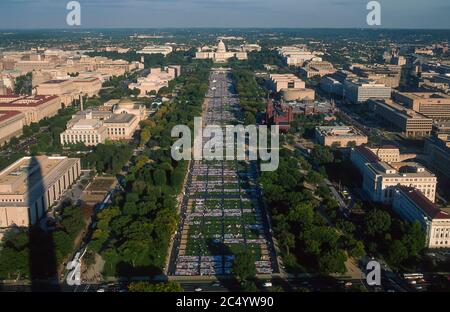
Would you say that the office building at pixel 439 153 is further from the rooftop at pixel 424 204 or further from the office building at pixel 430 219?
the office building at pixel 430 219

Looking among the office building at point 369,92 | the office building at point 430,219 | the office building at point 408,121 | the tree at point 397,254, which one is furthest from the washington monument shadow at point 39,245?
the office building at point 369,92

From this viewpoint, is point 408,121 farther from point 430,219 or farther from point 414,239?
point 414,239

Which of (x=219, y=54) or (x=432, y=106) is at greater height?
(x=219, y=54)

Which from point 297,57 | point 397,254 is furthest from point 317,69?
point 397,254

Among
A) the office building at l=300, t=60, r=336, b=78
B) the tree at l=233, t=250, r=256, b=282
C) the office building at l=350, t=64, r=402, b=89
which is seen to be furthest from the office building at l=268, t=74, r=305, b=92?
the tree at l=233, t=250, r=256, b=282

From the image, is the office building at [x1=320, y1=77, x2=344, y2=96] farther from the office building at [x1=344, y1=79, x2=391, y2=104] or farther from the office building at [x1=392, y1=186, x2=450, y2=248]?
the office building at [x1=392, y1=186, x2=450, y2=248]

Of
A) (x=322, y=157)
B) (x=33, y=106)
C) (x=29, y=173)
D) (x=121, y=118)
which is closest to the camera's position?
(x=29, y=173)
